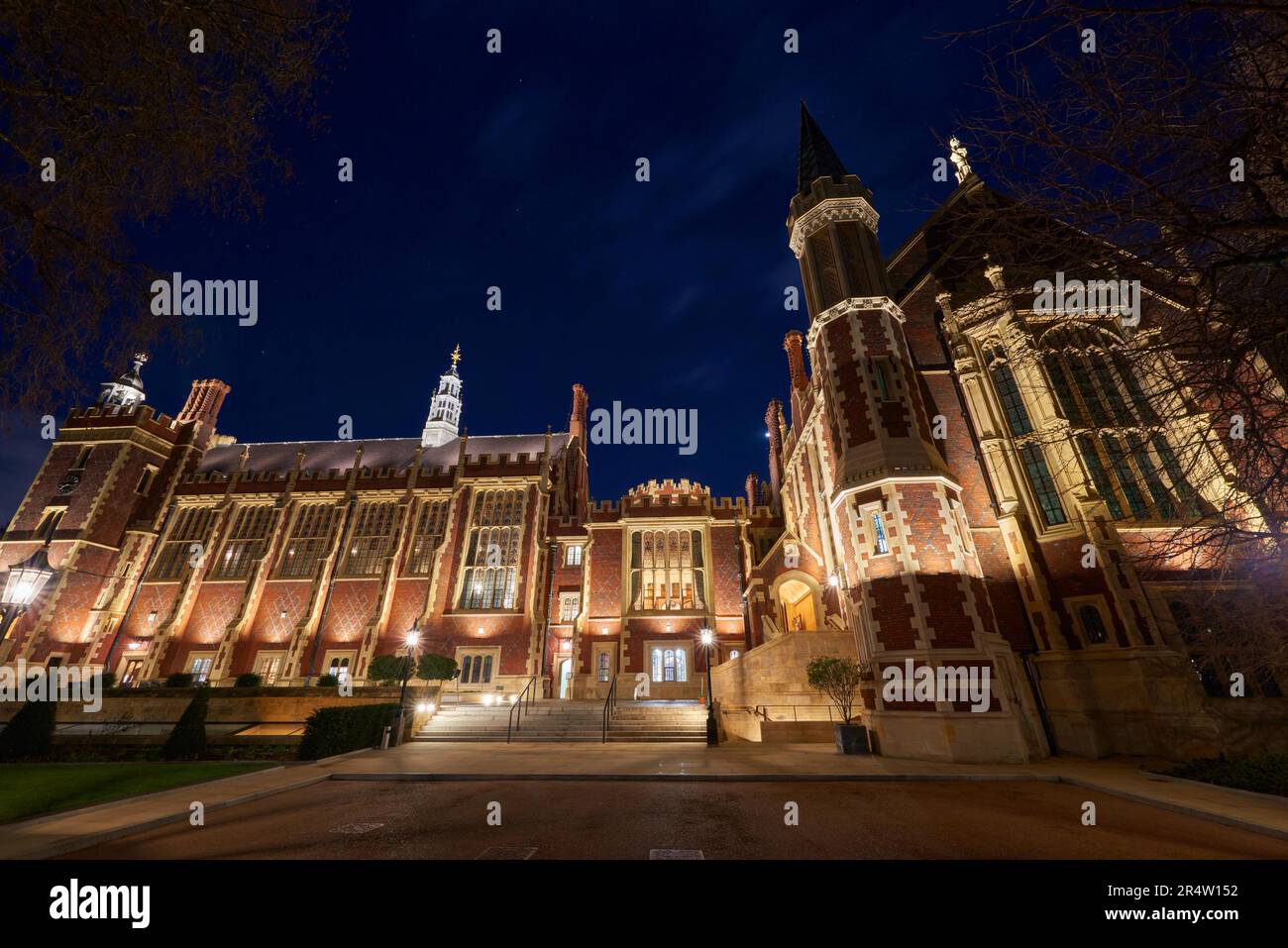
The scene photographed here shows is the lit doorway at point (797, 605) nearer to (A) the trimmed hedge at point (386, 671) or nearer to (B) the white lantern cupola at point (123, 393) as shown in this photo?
(A) the trimmed hedge at point (386, 671)

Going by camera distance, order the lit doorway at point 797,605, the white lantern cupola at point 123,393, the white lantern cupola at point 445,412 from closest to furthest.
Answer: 1. the lit doorway at point 797,605
2. the white lantern cupola at point 123,393
3. the white lantern cupola at point 445,412

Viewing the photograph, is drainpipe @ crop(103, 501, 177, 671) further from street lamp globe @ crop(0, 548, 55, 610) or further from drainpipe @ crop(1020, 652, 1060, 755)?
drainpipe @ crop(1020, 652, 1060, 755)

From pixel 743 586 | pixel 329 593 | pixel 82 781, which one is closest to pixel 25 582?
pixel 82 781

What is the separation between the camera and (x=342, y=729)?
1227 centimetres

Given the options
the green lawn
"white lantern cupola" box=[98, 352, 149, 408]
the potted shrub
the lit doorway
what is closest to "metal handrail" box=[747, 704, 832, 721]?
the potted shrub

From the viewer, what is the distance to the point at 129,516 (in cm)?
3094

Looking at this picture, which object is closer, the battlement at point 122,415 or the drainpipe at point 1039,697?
the drainpipe at point 1039,697

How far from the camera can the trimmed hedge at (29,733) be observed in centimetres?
1195

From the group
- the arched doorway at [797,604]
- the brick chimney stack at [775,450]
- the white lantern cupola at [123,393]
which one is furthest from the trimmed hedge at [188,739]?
the white lantern cupola at [123,393]

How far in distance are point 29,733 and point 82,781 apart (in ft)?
24.0

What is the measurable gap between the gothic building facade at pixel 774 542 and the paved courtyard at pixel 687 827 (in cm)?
406

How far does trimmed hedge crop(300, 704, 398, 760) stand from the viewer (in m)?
11.5

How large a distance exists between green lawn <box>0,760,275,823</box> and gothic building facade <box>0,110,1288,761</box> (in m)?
5.20
